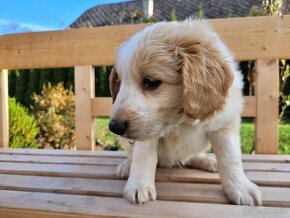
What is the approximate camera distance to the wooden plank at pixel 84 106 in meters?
2.73

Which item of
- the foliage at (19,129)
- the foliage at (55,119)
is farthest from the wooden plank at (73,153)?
the foliage at (55,119)

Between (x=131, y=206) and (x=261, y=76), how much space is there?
153cm

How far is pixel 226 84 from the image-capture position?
1420 mm

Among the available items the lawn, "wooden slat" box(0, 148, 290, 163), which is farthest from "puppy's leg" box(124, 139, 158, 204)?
the lawn

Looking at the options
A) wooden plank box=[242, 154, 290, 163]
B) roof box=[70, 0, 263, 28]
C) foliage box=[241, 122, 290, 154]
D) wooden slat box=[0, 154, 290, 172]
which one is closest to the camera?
wooden slat box=[0, 154, 290, 172]

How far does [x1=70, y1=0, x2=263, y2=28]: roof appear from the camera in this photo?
11.9m

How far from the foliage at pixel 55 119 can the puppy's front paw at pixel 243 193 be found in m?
3.69

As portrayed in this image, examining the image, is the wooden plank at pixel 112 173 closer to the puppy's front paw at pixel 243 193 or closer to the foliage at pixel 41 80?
the puppy's front paw at pixel 243 193

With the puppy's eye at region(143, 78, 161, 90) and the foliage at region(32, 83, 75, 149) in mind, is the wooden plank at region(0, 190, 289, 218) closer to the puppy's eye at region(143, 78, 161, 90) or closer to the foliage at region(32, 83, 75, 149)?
the puppy's eye at region(143, 78, 161, 90)

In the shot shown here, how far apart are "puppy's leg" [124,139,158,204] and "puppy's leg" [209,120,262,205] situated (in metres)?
0.31

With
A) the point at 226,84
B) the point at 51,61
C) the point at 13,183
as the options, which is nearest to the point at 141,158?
the point at 226,84

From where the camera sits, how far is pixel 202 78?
1370mm

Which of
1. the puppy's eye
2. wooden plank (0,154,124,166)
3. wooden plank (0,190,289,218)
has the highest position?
the puppy's eye

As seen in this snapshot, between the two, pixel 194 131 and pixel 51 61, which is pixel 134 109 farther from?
pixel 51 61
